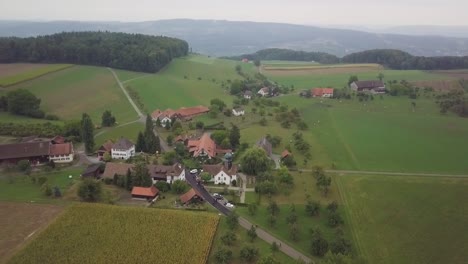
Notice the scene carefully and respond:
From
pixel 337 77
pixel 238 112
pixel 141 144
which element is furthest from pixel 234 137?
pixel 337 77

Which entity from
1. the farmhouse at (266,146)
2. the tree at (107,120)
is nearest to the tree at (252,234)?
the farmhouse at (266,146)

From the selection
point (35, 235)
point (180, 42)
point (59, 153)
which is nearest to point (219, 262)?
point (35, 235)

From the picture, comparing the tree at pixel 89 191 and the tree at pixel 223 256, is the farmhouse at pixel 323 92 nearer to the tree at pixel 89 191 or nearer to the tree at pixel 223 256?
Answer: the tree at pixel 89 191

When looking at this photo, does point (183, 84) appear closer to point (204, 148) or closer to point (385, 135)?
point (204, 148)

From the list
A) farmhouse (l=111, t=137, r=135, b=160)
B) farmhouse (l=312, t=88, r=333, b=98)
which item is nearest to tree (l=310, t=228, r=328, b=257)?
farmhouse (l=111, t=137, r=135, b=160)

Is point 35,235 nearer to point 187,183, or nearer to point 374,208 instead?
point 187,183

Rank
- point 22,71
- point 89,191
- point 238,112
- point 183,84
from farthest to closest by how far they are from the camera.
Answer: point 183,84 → point 22,71 → point 238,112 → point 89,191
